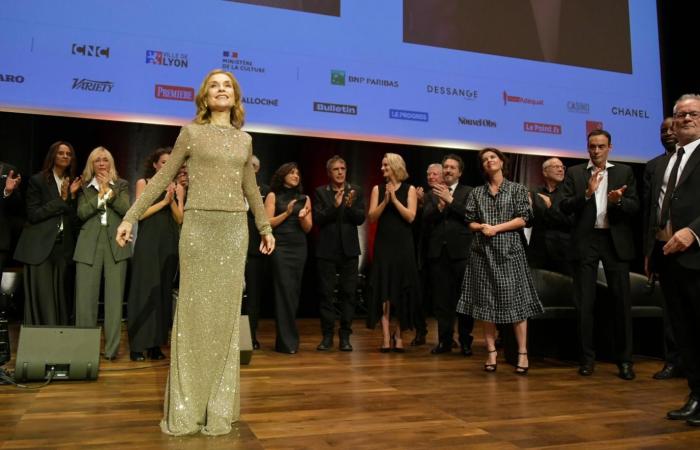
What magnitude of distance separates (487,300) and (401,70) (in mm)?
2420

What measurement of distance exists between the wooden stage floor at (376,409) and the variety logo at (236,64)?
2.36 meters

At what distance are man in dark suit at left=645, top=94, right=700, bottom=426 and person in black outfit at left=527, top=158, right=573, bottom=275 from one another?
1549 millimetres

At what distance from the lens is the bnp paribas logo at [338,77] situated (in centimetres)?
507

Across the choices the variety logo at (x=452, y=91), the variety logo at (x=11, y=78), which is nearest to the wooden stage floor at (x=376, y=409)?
the variety logo at (x=11, y=78)

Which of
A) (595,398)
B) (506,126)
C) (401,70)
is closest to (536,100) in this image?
(506,126)

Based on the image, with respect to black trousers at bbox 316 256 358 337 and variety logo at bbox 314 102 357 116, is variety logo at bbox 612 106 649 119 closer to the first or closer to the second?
variety logo at bbox 314 102 357 116

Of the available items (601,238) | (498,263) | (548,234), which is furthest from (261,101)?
(601,238)

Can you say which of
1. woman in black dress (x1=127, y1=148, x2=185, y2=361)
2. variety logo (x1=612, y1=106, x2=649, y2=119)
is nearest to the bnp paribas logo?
woman in black dress (x1=127, y1=148, x2=185, y2=361)

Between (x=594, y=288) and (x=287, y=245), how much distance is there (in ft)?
6.96

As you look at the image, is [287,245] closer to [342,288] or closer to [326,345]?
[342,288]

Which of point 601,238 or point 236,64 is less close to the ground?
point 236,64

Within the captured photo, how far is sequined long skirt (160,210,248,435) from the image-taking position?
228 cm

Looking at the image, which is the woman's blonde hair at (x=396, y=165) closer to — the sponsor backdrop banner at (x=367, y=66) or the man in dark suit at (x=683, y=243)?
the sponsor backdrop banner at (x=367, y=66)

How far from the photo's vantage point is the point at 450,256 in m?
4.43
